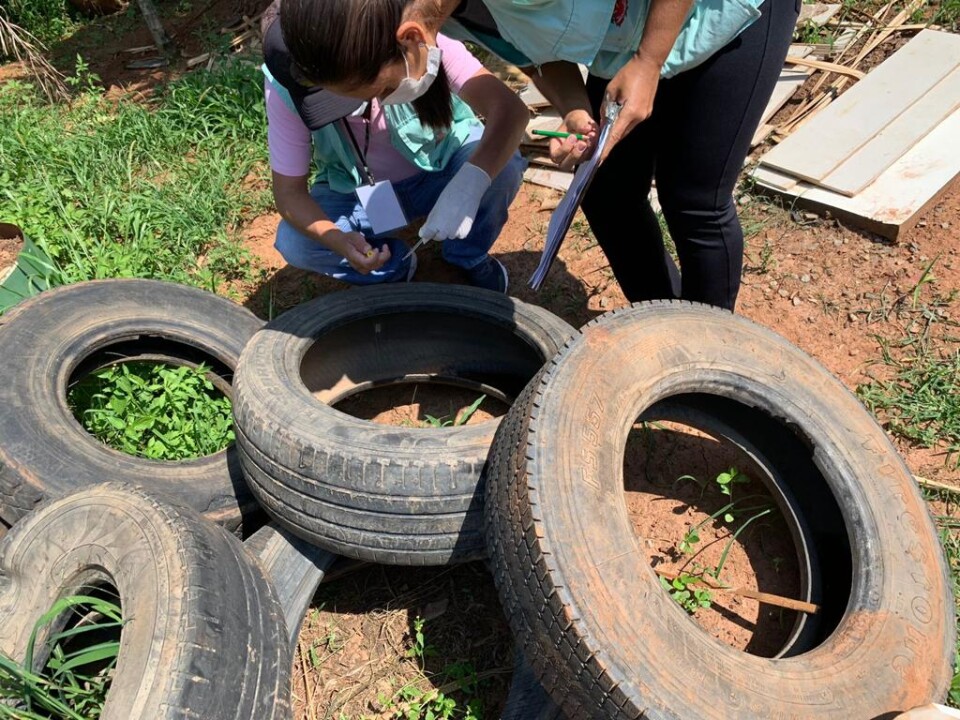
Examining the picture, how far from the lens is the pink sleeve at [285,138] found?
2.70 metres

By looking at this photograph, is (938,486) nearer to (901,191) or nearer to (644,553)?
(644,553)

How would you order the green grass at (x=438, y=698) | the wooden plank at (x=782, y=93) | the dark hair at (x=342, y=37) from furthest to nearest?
1. the wooden plank at (x=782, y=93)
2. the green grass at (x=438, y=698)
3. the dark hair at (x=342, y=37)

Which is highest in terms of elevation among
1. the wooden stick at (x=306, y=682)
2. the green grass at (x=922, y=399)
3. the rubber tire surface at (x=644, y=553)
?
the rubber tire surface at (x=644, y=553)

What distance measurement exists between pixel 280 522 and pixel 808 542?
1.62 meters

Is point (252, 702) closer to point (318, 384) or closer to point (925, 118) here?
point (318, 384)

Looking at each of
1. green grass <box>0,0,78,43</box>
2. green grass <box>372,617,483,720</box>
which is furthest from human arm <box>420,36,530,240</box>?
green grass <box>0,0,78,43</box>

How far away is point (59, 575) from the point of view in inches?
82.3

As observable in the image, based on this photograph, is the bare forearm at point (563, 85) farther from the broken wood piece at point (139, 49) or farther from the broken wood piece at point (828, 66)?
the broken wood piece at point (139, 49)

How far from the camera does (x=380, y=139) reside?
316cm

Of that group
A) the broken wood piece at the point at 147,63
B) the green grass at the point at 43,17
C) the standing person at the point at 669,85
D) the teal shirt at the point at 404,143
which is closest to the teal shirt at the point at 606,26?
the standing person at the point at 669,85

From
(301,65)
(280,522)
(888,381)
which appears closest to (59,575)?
(280,522)

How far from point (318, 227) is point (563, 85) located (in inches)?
40.6

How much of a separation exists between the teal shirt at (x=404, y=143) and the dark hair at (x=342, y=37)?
93cm

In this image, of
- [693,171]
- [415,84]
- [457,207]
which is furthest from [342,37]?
[693,171]
